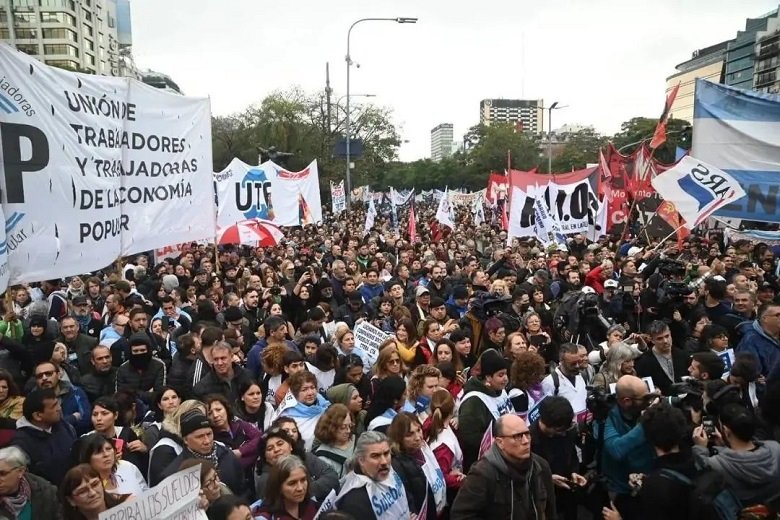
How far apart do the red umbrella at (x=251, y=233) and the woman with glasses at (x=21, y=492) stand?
825 cm

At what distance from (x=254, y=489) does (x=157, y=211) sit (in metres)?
3.30

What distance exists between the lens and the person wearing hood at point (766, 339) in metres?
4.81

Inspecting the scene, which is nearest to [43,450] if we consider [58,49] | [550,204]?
[550,204]

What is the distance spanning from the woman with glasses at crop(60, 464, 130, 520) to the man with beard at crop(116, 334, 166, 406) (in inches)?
89.2

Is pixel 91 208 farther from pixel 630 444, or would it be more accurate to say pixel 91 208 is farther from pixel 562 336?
pixel 562 336

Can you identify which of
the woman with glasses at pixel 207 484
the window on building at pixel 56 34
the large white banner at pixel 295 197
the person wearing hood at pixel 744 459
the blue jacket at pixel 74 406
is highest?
the window on building at pixel 56 34

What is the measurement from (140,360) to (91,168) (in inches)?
67.0

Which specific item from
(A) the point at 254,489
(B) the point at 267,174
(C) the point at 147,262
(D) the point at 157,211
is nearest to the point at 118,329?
(D) the point at 157,211

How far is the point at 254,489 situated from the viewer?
395 centimetres

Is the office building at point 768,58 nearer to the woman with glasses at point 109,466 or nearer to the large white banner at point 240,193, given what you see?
the large white banner at point 240,193

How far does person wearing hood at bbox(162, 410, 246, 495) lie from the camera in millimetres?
3611

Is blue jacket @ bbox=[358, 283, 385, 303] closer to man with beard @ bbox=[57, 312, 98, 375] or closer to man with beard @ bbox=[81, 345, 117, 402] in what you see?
man with beard @ bbox=[57, 312, 98, 375]

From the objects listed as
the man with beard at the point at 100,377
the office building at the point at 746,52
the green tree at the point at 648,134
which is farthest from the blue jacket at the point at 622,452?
the office building at the point at 746,52

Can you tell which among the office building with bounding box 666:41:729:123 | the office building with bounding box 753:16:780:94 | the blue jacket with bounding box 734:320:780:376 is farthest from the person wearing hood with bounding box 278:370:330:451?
the office building with bounding box 666:41:729:123
